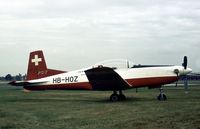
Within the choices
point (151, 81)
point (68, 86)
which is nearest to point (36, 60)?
Answer: point (68, 86)

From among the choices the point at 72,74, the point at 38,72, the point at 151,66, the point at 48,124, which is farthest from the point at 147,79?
the point at 48,124

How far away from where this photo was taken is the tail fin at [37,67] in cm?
2434

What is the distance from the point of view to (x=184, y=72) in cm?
2200

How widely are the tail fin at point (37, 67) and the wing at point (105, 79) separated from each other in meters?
3.52

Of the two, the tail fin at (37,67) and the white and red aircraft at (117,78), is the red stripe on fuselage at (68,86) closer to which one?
the white and red aircraft at (117,78)

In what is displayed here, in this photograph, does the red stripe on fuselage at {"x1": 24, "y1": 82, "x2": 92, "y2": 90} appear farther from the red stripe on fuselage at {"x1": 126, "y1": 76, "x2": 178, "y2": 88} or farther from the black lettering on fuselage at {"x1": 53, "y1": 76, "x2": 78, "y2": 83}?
the red stripe on fuselage at {"x1": 126, "y1": 76, "x2": 178, "y2": 88}

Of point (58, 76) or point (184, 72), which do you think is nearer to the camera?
point (184, 72)

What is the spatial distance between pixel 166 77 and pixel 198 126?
12.6m

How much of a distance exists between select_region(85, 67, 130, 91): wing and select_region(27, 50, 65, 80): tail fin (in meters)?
3.52

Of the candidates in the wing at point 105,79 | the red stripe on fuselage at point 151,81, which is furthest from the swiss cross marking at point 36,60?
the red stripe on fuselage at point 151,81

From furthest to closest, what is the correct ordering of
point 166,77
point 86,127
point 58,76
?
1. point 58,76
2. point 166,77
3. point 86,127

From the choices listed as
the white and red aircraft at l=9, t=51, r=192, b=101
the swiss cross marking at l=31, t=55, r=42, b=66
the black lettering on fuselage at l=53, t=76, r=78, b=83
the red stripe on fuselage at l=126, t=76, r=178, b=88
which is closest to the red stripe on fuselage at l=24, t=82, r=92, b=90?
the white and red aircraft at l=9, t=51, r=192, b=101

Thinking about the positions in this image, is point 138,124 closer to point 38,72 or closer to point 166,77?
point 166,77

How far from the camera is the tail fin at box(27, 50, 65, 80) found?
24344 millimetres
